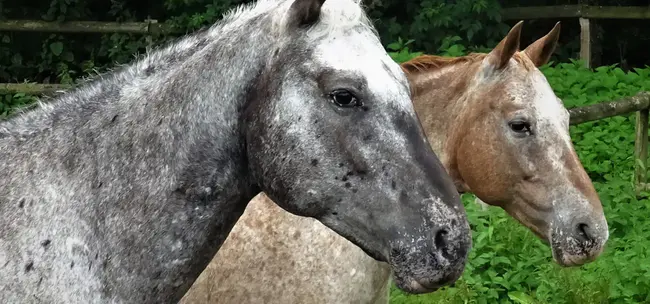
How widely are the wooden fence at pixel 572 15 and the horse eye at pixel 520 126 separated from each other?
3967 mm

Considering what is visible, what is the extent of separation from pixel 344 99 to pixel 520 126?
1.95m

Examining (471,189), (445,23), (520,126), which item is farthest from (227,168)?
(445,23)

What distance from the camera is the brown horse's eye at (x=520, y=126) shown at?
14.7 feet

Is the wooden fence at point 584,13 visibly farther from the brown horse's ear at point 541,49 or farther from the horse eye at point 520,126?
the horse eye at point 520,126

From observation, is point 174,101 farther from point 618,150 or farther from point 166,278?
point 618,150

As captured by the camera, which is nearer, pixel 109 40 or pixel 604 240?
pixel 604 240

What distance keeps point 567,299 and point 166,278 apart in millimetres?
3810

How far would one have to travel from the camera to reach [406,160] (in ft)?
8.82

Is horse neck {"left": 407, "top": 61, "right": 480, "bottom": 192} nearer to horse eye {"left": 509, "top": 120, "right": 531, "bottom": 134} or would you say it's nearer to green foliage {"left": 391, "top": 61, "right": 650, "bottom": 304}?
horse eye {"left": 509, "top": 120, "right": 531, "bottom": 134}

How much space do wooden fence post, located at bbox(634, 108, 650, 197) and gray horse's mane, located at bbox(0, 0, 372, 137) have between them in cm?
608

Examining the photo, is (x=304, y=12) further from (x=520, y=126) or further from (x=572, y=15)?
(x=572, y=15)

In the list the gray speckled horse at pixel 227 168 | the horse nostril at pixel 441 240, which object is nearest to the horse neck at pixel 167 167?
the gray speckled horse at pixel 227 168

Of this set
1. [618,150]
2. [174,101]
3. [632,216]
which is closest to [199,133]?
[174,101]

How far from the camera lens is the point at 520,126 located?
4.50m
